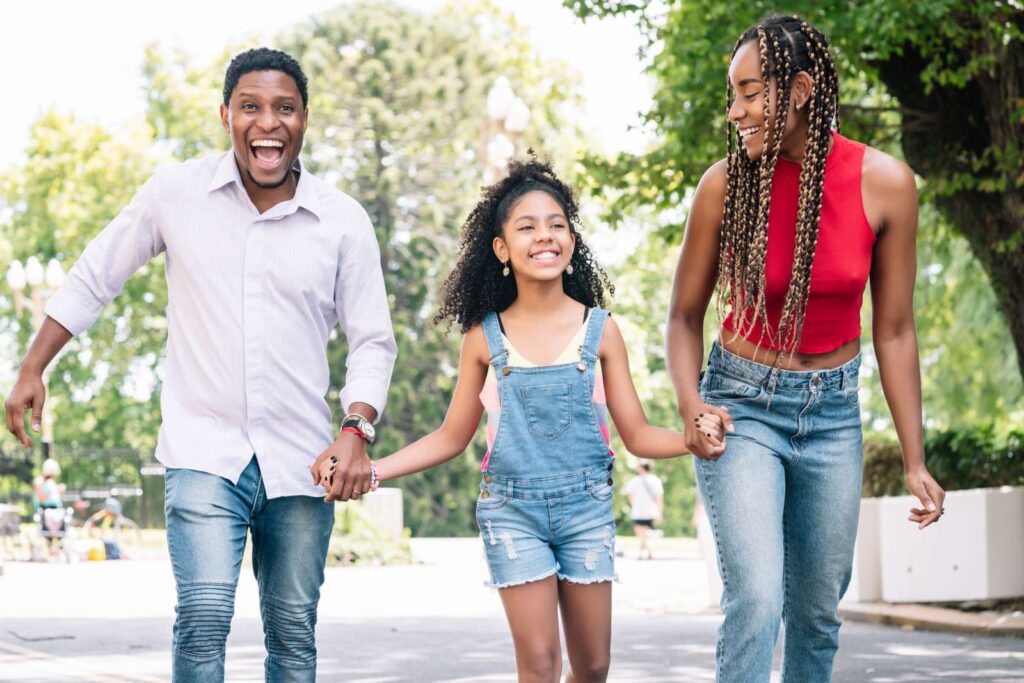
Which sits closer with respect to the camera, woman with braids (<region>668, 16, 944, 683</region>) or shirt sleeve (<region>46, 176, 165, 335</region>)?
woman with braids (<region>668, 16, 944, 683</region>)

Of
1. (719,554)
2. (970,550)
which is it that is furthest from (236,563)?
(970,550)

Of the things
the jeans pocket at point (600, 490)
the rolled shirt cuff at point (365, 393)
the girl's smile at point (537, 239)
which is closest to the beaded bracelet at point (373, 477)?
the rolled shirt cuff at point (365, 393)

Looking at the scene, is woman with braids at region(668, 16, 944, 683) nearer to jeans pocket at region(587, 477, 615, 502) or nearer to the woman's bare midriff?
the woman's bare midriff

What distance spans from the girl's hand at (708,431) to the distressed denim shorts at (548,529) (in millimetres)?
375

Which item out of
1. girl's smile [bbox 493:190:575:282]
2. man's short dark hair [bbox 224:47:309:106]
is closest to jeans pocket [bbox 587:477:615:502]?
girl's smile [bbox 493:190:575:282]

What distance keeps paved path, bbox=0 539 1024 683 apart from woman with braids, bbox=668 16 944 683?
14.6ft

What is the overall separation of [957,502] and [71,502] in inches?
888

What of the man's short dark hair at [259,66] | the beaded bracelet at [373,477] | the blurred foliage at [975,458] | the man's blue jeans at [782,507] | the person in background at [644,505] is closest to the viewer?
the man's blue jeans at [782,507]

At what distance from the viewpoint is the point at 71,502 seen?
105ft

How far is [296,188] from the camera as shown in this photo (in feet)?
16.0

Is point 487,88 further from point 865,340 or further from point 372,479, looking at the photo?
point 372,479

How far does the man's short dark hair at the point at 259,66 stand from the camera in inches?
191

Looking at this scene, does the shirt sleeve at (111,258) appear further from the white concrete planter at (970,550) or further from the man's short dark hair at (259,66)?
the white concrete planter at (970,550)

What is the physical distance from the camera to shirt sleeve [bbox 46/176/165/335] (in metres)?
4.81
